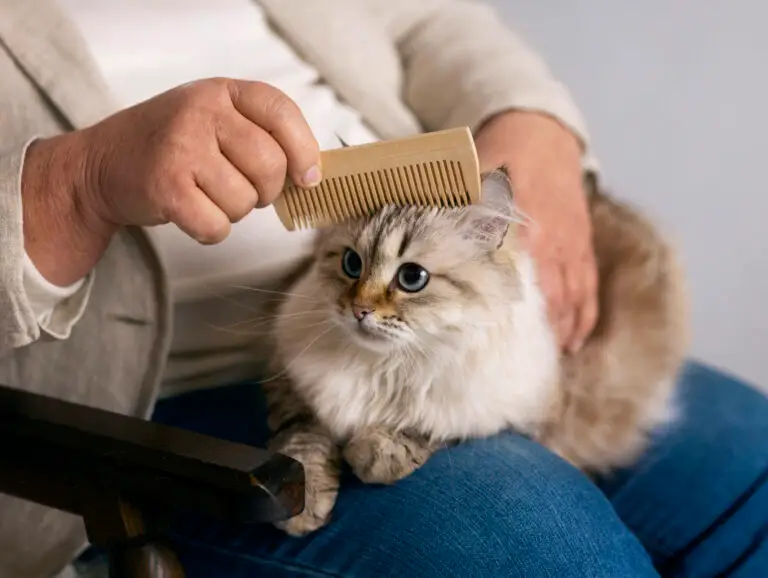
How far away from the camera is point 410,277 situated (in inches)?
33.4

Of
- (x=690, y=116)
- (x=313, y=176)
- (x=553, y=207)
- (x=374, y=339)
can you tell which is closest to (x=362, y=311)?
(x=374, y=339)

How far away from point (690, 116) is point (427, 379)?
1057 millimetres

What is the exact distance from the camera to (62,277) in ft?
2.71

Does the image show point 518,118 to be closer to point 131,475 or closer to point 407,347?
point 407,347

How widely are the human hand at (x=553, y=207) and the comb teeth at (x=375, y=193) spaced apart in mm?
316

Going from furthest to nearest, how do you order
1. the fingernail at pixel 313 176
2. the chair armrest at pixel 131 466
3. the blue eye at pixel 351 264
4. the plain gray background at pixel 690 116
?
the plain gray background at pixel 690 116
the blue eye at pixel 351 264
the fingernail at pixel 313 176
the chair armrest at pixel 131 466

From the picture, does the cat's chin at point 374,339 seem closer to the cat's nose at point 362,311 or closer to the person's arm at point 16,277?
the cat's nose at point 362,311

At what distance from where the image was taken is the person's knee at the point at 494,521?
0.76m

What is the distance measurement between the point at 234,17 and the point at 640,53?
86 centimetres

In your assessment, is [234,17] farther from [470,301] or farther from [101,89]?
[470,301]

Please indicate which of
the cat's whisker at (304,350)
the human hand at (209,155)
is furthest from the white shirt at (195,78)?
the human hand at (209,155)

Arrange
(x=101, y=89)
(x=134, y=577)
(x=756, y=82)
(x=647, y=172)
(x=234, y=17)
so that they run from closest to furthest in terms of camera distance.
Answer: (x=134, y=577), (x=101, y=89), (x=234, y=17), (x=756, y=82), (x=647, y=172)

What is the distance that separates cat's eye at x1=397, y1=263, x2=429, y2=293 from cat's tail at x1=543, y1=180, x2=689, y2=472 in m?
0.32

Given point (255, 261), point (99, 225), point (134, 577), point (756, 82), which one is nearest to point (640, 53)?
point (756, 82)
